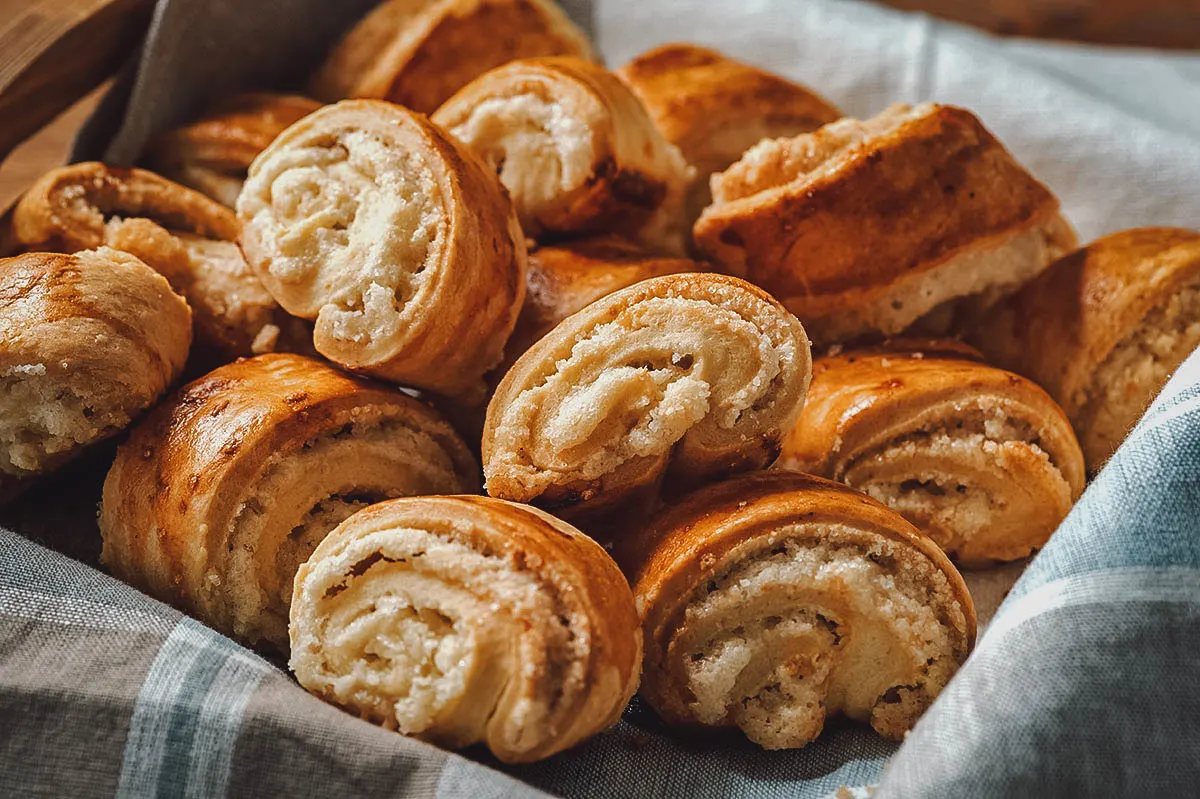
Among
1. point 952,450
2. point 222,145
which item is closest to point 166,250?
point 222,145

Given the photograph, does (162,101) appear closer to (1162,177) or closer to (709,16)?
(709,16)

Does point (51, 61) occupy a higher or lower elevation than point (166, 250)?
higher

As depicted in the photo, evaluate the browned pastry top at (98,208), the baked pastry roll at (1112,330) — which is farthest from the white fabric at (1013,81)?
the browned pastry top at (98,208)

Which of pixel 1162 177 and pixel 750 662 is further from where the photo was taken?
pixel 1162 177

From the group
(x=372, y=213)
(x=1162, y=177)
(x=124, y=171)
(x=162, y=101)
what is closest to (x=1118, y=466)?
(x=372, y=213)

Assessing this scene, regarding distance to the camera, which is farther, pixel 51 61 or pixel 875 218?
pixel 51 61

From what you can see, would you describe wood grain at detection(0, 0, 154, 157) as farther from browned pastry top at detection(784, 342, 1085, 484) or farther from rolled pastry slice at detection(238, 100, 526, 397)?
browned pastry top at detection(784, 342, 1085, 484)

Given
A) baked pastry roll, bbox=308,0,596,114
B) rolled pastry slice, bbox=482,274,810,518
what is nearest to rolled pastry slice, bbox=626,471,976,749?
rolled pastry slice, bbox=482,274,810,518

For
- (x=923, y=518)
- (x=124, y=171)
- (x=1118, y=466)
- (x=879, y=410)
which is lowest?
(x=923, y=518)

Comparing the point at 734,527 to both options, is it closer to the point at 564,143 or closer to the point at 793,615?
the point at 793,615
